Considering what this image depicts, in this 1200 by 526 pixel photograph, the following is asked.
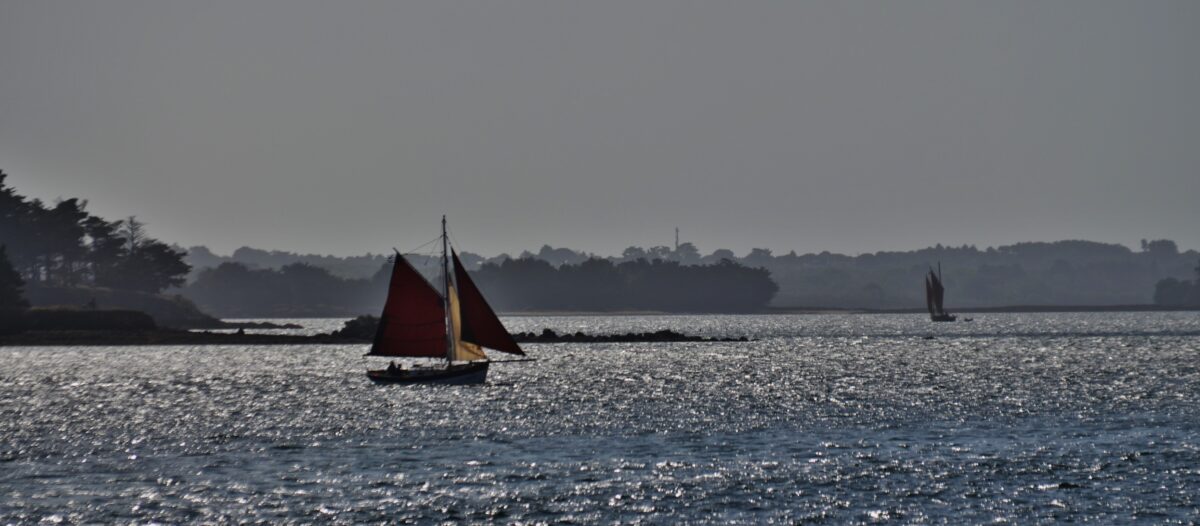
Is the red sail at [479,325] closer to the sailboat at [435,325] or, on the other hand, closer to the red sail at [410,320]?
the sailboat at [435,325]

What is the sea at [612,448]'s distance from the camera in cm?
3778

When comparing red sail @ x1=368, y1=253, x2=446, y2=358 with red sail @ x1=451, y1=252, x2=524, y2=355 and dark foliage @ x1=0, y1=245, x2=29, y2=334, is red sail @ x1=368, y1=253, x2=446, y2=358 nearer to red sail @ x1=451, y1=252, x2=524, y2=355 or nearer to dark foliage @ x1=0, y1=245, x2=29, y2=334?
red sail @ x1=451, y1=252, x2=524, y2=355

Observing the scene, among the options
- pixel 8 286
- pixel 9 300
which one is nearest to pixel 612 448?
pixel 8 286

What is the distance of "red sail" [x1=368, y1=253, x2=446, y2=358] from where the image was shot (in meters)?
84.3

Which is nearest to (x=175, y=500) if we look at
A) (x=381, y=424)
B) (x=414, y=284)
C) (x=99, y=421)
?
(x=381, y=424)

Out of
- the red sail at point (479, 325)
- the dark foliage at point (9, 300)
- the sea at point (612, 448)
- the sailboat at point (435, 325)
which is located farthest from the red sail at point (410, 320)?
the dark foliage at point (9, 300)

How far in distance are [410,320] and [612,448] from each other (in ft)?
119

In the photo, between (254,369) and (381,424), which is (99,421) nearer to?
(381,424)

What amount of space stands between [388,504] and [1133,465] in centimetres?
2282

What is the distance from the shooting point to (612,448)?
51031 millimetres

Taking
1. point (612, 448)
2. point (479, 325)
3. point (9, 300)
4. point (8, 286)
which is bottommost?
point (612, 448)

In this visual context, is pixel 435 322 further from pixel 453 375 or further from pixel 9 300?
pixel 9 300

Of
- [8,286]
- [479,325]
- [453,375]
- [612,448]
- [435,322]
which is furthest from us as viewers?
[8,286]

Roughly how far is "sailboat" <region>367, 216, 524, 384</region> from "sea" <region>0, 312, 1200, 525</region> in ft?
7.32
